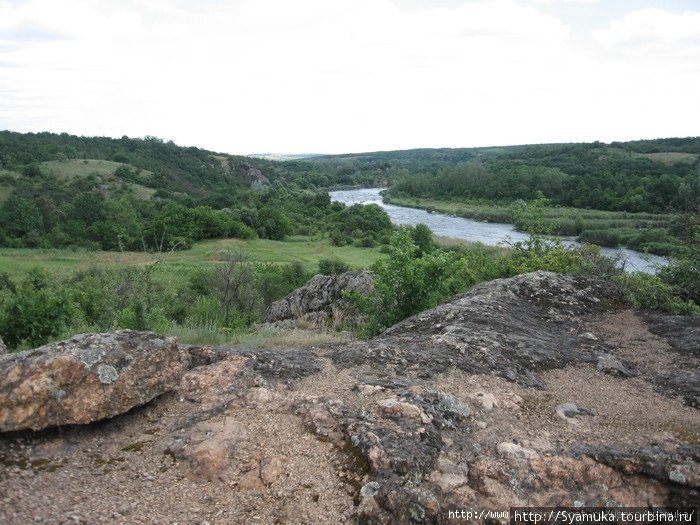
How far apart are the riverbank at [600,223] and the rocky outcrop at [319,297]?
16.2 meters

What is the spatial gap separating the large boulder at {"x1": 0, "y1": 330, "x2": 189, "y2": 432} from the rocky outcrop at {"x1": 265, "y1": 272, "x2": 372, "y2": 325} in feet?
39.2

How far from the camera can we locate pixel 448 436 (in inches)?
154

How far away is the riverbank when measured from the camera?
43.2 meters

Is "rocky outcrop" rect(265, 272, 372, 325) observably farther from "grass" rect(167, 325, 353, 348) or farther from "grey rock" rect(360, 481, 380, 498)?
"grey rock" rect(360, 481, 380, 498)

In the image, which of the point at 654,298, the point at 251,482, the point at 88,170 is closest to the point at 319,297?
the point at 654,298

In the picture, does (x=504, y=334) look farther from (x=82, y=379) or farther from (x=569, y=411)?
(x=82, y=379)

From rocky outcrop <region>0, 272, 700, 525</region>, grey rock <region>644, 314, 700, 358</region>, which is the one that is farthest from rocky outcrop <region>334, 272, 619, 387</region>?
grey rock <region>644, 314, 700, 358</region>

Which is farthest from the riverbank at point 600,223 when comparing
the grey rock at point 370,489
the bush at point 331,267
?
the grey rock at point 370,489

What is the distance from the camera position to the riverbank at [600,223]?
4317 centimetres

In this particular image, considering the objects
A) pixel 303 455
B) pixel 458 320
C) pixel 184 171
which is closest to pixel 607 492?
pixel 303 455

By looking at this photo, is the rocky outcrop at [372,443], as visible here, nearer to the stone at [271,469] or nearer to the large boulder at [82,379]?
the stone at [271,469]

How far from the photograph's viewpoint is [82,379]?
13.1ft

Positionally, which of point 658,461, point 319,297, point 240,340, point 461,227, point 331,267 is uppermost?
point 658,461

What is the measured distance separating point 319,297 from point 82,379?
46.6 ft
